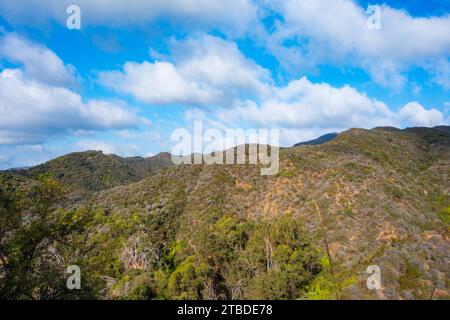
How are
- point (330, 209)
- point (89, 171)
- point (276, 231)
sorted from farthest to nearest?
1. point (89, 171)
2. point (330, 209)
3. point (276, 231)

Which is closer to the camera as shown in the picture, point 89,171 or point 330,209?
point 330,209

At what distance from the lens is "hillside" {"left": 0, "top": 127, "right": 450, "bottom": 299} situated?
18953 mm

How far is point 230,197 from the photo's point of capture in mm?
54125

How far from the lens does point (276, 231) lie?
2775 cm

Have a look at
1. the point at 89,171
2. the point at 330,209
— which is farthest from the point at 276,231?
the point at 89,171

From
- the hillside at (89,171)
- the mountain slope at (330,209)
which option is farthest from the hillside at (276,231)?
the hillside at (89,171)

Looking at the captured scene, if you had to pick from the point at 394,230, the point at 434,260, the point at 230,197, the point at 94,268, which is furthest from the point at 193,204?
the point at 434,260

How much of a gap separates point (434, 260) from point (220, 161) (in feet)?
176

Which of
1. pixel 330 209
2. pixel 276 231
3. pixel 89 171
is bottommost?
pixel 276 231

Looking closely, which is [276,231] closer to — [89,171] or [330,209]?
[330,209]
